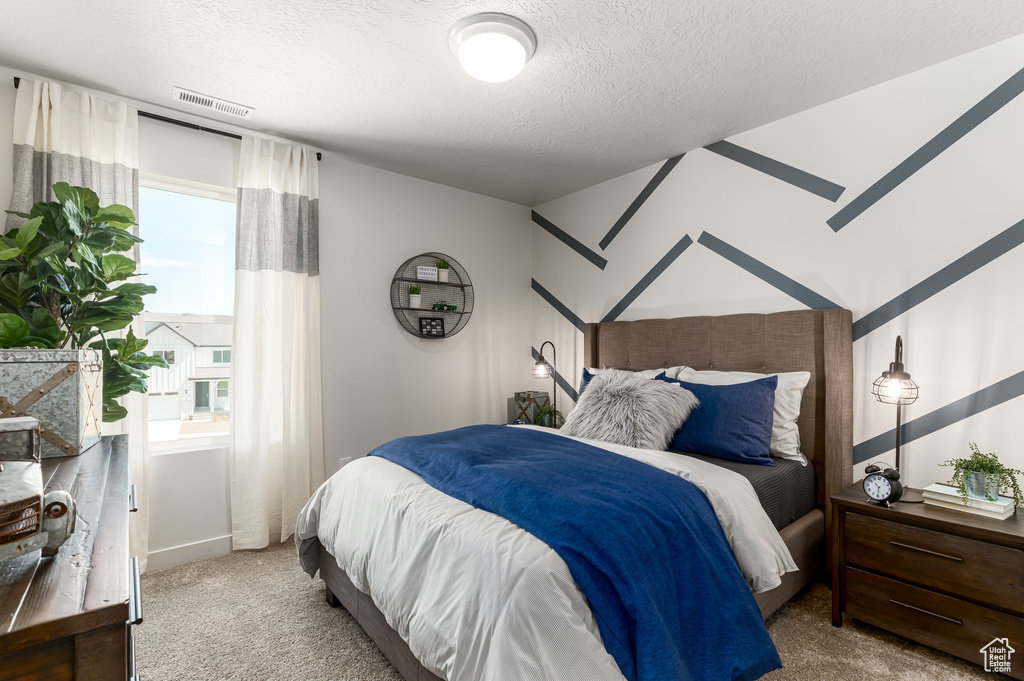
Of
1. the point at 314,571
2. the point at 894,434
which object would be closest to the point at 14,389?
the point at 314,571

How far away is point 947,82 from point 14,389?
3.80 m

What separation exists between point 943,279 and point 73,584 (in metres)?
3.18

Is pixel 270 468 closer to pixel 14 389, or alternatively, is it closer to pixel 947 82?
pixel 14 389

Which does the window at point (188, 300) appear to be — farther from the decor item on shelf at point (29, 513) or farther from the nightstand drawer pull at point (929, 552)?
the nightstand drawer pull at point (929, 552)

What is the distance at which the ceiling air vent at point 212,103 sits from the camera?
8.64 ft

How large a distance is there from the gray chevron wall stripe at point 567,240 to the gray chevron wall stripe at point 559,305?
473mm

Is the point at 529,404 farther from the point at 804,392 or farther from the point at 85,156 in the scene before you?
the point at 85,156

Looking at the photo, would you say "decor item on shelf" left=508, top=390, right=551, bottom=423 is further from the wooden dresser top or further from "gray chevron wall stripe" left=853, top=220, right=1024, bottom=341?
the wooden dresser top

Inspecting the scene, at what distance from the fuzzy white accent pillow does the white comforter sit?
0.21m

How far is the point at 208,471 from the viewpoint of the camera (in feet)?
9.86

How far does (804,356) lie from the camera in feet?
8.87

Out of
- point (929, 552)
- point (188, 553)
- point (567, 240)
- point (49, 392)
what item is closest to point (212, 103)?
point (49, 392)

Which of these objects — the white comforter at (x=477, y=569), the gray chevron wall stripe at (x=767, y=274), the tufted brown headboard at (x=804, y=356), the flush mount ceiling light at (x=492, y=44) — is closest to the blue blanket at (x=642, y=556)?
the white comforter at (x=477, y=569)

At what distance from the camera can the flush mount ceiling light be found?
203 cm
